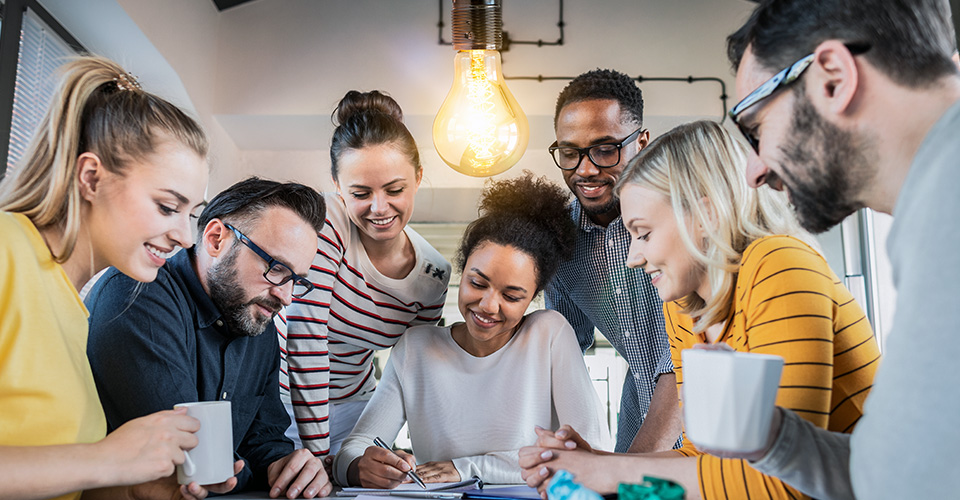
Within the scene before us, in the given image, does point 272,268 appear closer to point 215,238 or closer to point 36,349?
point 215,238

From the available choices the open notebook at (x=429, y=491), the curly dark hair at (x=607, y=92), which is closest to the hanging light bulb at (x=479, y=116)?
the curly dark hair at (x=607, y=92)

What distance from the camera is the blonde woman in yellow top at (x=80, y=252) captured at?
0.87 m

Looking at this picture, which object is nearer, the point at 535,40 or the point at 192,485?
the point at 192,485

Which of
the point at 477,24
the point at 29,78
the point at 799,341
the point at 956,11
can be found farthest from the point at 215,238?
the point at 29,78

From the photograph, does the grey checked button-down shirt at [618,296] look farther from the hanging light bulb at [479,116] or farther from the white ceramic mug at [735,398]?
the white ceramic mug at [735,398]

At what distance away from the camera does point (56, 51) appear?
2.95 metres

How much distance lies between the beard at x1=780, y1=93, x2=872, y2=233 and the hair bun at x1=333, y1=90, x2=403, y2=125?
4.52 feet

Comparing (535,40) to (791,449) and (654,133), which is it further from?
(791,449)

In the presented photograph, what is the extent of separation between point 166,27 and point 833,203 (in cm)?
325

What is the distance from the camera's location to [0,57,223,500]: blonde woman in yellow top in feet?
2.85

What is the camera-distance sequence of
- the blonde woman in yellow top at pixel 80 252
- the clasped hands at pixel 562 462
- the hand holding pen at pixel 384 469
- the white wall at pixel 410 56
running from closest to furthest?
1. the blonde woman in yellow top at pixel 80 252
2. the clasped hands at pixel 562 462
3. the hand holding pen at pixel 384 469
4. the white wall at pixel 410 56

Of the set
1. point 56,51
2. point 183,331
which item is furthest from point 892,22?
point 56,51

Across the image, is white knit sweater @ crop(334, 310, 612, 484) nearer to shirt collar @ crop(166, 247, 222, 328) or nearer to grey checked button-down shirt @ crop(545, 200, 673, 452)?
→ grey checked button-down shirt @ crop(545, 200, 673, 452)

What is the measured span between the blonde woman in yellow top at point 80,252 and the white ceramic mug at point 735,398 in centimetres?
70
